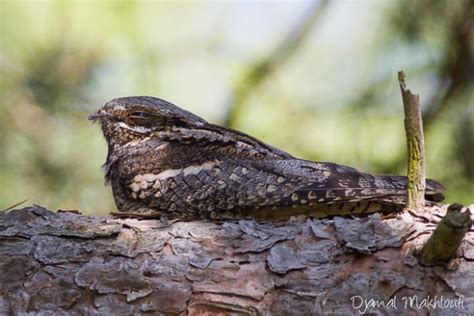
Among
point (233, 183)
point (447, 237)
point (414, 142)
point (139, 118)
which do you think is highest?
point (139, 118)

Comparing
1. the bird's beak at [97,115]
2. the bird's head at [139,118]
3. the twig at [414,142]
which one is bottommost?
the twig at [414,142]

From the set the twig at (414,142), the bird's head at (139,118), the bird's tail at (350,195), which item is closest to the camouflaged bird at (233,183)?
the bird's tail at (350,195)

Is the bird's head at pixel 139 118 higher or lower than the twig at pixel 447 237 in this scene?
higher

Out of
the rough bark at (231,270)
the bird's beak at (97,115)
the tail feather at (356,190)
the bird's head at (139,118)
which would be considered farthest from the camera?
the bird's beak at (97,115)

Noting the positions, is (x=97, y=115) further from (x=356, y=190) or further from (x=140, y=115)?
(x=356, y=190)

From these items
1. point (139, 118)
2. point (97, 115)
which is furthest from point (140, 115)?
point (97, 115)

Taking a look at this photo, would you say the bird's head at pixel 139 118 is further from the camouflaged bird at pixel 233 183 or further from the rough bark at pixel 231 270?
the rough bark at pixel 231 270

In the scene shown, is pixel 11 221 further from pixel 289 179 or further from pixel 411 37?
pixel 411 37

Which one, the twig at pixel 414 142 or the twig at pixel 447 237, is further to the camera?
the twig at pixel 414 142
